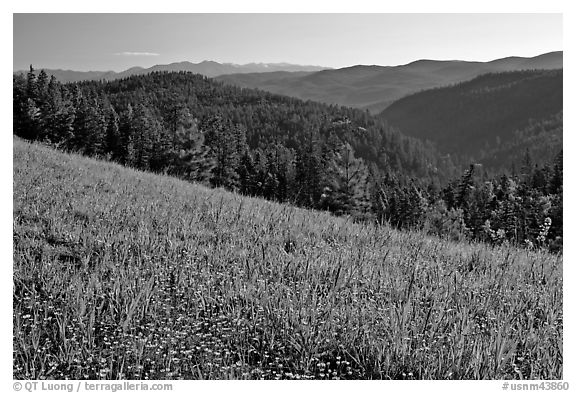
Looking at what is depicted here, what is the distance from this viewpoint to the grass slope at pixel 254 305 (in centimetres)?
315

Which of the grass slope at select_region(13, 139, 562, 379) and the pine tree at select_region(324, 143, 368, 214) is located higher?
the grass slope at select_region(13, 139, 562, 379)

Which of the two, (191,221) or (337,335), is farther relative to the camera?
(191,221)

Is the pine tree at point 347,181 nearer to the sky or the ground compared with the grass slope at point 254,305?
nearer to the ground

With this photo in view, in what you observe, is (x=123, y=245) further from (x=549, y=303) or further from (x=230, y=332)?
(x=549, y=303)

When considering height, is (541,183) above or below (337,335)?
below

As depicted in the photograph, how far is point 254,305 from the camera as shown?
12.5 ft

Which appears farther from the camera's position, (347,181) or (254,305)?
(347,181)

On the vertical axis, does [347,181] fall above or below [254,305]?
below

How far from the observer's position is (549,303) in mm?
4277

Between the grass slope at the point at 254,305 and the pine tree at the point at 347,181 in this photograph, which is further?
the pine tree at the point at 347,181

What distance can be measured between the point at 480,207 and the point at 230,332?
3326 inches

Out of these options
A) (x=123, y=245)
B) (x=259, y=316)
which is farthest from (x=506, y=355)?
(x=123, y=245)

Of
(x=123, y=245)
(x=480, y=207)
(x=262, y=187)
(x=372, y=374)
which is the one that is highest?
(x=123, y=245)

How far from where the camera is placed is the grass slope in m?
3.15
